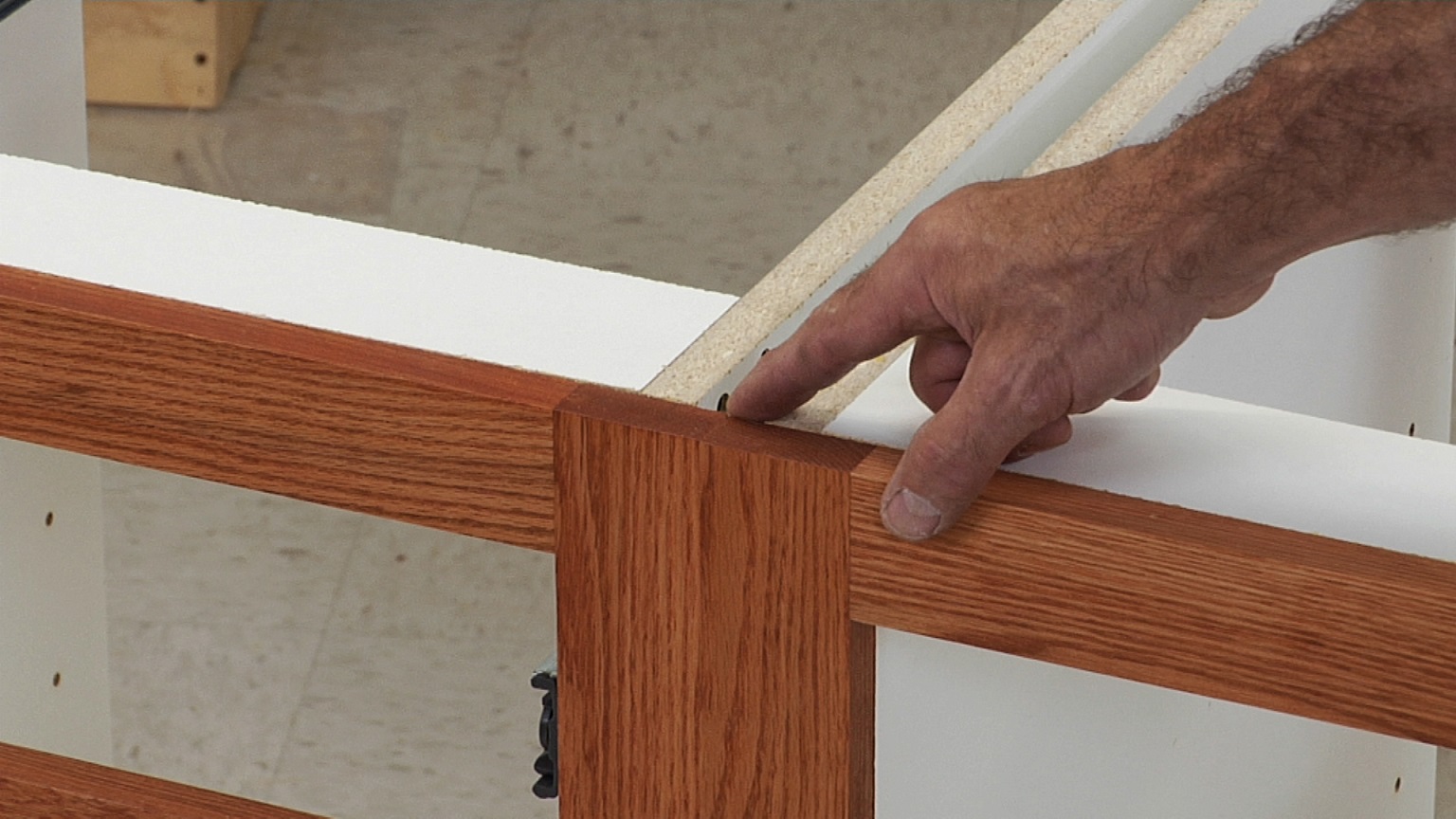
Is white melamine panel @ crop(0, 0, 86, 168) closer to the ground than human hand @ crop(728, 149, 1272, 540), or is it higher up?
higher up

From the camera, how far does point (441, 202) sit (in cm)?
228

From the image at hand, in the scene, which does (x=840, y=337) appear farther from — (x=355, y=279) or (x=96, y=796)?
(x=96, y=796)

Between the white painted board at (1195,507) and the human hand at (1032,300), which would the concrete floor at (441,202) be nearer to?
the white painted board at (1195,507)

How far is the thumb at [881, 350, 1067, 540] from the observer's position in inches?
22.0

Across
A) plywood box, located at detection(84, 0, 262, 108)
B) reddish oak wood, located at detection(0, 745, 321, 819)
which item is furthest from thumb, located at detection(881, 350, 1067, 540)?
plywood box, located at detection(84, 0, 262, 108)

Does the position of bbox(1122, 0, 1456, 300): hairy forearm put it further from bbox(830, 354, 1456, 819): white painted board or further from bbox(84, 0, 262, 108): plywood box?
bbox(84, 0, 262, 108): plywood box

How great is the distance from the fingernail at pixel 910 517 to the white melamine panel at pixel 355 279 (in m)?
0.11

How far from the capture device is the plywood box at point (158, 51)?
2395 millimetres

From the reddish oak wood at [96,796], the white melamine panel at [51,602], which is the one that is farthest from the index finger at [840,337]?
the white melamine panel at [51,602]

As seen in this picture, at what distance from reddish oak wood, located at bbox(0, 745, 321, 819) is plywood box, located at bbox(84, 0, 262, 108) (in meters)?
1.73

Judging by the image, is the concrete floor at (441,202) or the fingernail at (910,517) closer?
the fingernail at (910,517)

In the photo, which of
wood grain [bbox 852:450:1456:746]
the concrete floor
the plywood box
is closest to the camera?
wood grain [bbox 852:450:1456:746]

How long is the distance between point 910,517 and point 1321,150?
148 millimetres

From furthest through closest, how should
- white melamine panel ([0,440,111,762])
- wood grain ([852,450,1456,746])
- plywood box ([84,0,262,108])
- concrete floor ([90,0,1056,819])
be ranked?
plywood box ([84,0,262,108]), concrete floor ([90,0,1056,819]), white melamine panel ([0,440,111,762]), wood grain ([852,450,1456,746])
